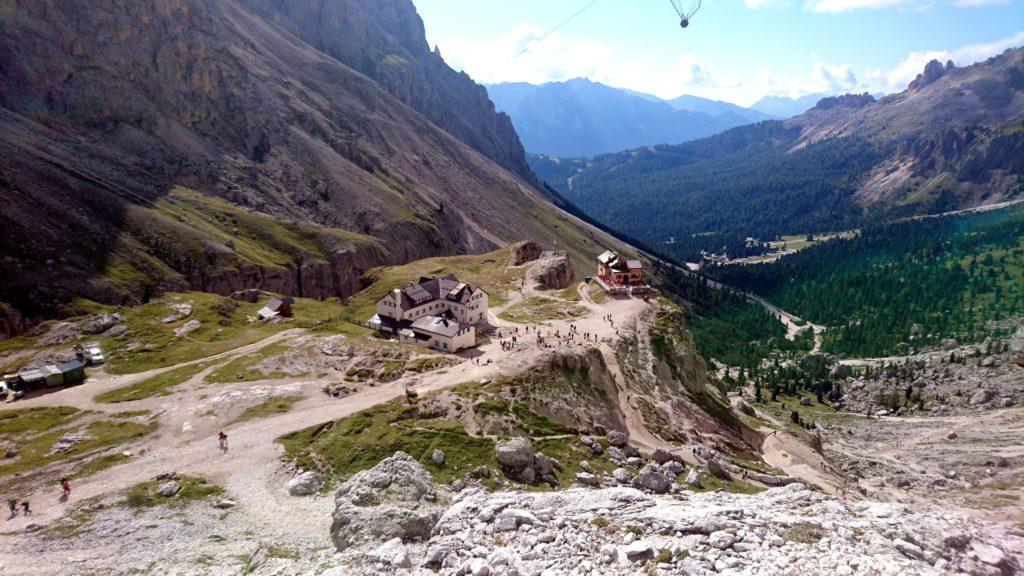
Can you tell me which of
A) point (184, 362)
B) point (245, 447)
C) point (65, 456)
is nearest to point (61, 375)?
point (184, 362)

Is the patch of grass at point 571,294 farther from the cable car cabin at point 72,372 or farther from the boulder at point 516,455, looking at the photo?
the cable car cabin at point 72,372

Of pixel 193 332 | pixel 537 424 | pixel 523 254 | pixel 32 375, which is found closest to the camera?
pixel 537 424

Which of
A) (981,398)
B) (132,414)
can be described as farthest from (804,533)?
(981,398)

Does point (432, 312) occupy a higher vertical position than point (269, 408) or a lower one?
higher

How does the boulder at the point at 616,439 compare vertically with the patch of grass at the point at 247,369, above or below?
below

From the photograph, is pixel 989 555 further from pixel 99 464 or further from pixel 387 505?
pixel 99 464

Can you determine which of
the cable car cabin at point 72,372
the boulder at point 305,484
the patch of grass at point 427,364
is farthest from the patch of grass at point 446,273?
the boulder at point 305,484

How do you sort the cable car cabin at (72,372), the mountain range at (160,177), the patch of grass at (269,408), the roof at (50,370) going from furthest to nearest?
the mountain range at (160,177)
the cable car cabin at (72,372)
the roof at (50,370)
the patch of grass at (269,408)
